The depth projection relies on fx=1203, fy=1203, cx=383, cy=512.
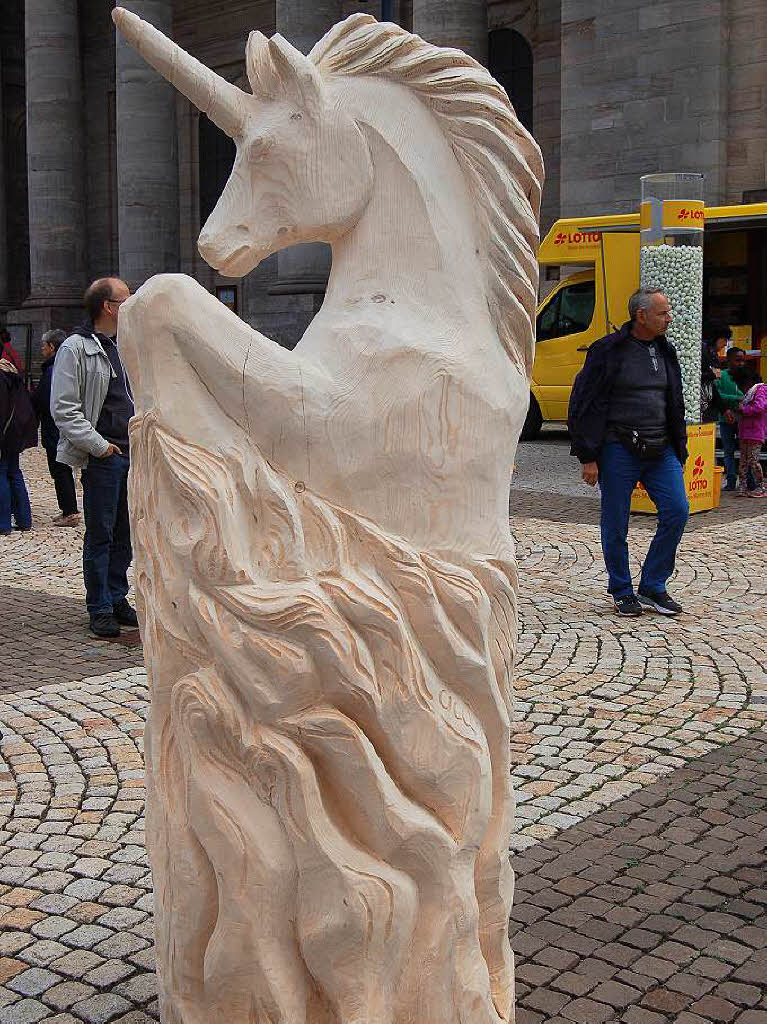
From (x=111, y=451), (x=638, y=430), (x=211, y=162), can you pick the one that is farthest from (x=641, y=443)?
(x=211, y=162)


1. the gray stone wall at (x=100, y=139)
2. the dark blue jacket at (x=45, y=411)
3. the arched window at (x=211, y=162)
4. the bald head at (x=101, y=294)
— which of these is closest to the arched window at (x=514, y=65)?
the arched window at (x=211, y=162)

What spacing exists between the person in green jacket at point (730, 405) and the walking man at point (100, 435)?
6941 mm

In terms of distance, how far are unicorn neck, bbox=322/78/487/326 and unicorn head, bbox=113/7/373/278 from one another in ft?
0.11

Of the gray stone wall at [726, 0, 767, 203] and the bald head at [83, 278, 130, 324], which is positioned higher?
the gray stone wall at [726, 0, 767, 203]

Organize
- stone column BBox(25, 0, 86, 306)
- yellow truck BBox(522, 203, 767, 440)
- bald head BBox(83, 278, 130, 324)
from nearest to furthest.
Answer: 1. bald head BBox(83, 278, 130, 324)
2. yellow truck BBox(522, 203, 767, 440)
3. stone column BBox(25, 0, 86, 306)

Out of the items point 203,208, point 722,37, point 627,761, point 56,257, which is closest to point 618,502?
point 627,761

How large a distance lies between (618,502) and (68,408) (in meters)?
3.11

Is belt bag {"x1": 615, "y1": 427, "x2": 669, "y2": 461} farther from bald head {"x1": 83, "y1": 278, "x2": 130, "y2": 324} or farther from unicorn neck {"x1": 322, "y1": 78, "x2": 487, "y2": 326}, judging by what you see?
unicorn neck {"x1": 322, "y1": 78, "x2": 487, "y2": 326}

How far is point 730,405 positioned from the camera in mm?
11719

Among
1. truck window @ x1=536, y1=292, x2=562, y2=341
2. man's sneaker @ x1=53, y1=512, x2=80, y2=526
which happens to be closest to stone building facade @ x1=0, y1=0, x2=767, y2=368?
truck window @ x1=536, y1=292, x2=562, y2=341

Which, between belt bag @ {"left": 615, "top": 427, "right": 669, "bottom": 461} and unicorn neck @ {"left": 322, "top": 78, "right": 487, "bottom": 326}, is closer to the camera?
unicorn neck @ {"left": 322, "top": 78, "right": 487, "bottom": 326}

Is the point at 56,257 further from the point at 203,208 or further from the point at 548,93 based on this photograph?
the point at 548,93

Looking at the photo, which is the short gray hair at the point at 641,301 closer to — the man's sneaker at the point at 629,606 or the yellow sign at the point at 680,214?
the man's sneaker at the point at 629,606

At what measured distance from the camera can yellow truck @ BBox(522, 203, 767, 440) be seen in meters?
14.7
